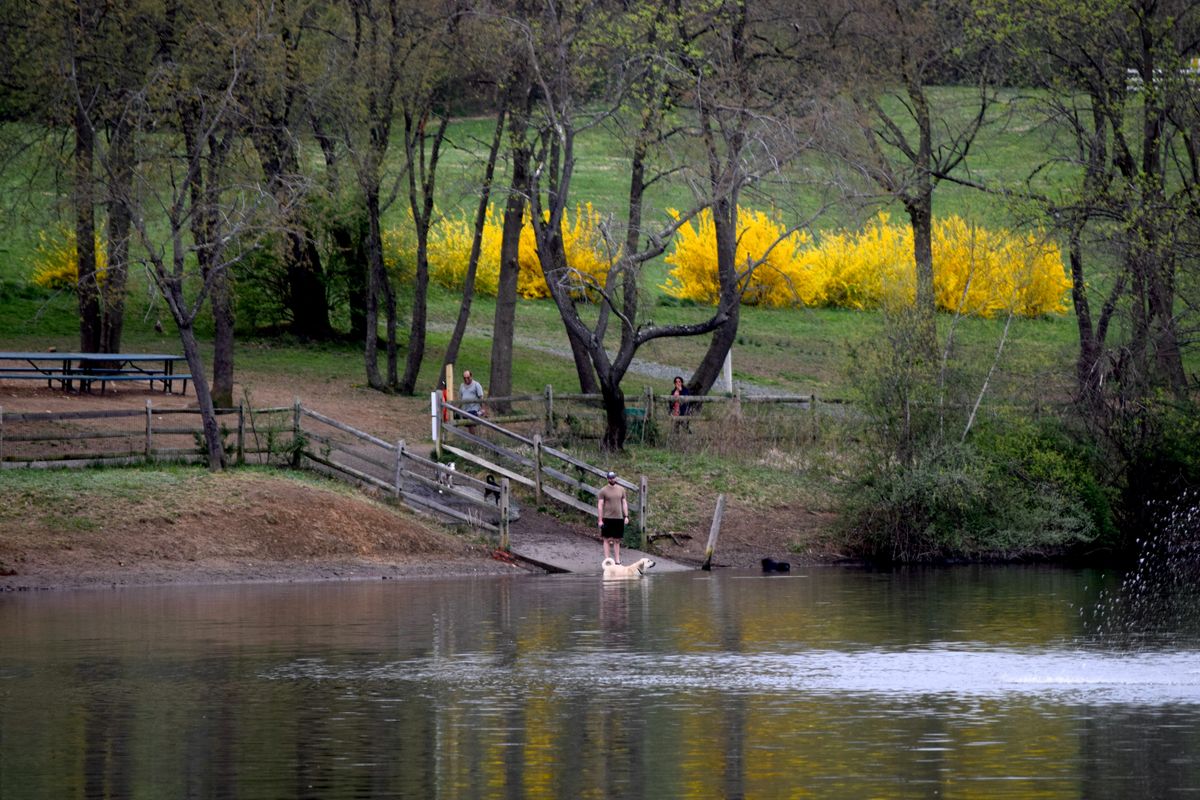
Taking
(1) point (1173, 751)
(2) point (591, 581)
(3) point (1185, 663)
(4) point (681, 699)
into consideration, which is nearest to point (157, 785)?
(4) point (681, 699)

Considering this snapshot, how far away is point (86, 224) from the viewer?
39.5 m

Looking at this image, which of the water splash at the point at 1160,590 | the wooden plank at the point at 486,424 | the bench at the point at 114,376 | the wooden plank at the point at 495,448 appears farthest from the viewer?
the bench at the point at 114,376

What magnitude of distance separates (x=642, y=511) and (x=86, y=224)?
13.9m

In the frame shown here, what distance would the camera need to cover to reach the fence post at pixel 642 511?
35500mm

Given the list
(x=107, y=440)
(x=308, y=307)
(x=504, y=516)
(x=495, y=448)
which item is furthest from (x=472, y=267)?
(x=504, y=516)

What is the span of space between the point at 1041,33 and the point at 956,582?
13831mm

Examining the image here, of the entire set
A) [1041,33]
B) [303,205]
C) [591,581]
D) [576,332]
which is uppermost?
[1041,33]

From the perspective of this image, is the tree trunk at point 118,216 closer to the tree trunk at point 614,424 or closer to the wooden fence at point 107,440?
the wooden fence at point 107,440

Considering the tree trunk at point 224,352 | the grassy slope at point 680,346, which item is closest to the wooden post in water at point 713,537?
the grassy slope at point 680,346

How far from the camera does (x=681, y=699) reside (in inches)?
689

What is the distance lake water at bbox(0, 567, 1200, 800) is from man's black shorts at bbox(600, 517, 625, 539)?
15.4ft

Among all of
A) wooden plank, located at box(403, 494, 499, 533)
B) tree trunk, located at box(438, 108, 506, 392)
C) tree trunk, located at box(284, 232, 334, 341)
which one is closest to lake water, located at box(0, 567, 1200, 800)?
wooden plank, located at box(403, 494, 499, 533)

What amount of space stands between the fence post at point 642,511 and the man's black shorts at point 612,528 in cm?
225

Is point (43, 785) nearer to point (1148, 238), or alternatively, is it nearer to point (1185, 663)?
point (1185, 663)
